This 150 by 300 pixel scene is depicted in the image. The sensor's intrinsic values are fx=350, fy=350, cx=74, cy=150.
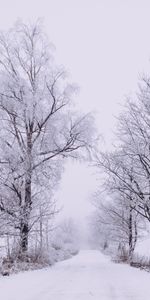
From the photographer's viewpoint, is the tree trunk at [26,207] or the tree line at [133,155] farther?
the tree trunk at [26,207]

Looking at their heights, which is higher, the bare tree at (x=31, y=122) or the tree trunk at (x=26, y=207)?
the bare tree at (x=31, y=122)

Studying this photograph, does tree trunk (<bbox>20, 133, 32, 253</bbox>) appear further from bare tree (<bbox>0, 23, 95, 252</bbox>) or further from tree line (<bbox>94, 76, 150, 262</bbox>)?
tree line (<bbox>94, 76, 150, 262</bbox>)

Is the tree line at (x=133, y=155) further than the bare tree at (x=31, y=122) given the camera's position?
No

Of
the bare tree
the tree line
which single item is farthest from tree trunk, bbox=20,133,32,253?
the tree line

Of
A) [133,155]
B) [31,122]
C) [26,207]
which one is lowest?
[26,207]

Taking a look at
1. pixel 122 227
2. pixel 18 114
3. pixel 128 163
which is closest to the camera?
pixel 128 163

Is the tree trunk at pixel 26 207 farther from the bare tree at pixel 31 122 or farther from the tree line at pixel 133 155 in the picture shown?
the tree line at pixel 133 155

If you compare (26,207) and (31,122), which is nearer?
(26,207)

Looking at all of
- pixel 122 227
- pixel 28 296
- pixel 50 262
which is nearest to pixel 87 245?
pixel 122 227

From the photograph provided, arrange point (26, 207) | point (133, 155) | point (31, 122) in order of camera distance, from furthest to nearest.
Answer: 1. point (31, 122)
2. point (26, 207)
3. point (133, 155)

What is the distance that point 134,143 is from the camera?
12.1 m

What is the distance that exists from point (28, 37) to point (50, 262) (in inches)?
402

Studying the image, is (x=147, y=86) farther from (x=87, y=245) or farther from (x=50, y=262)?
(x=87, y=245)

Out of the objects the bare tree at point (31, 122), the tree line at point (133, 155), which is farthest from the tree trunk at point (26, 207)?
the tree line at point (133, 155)
